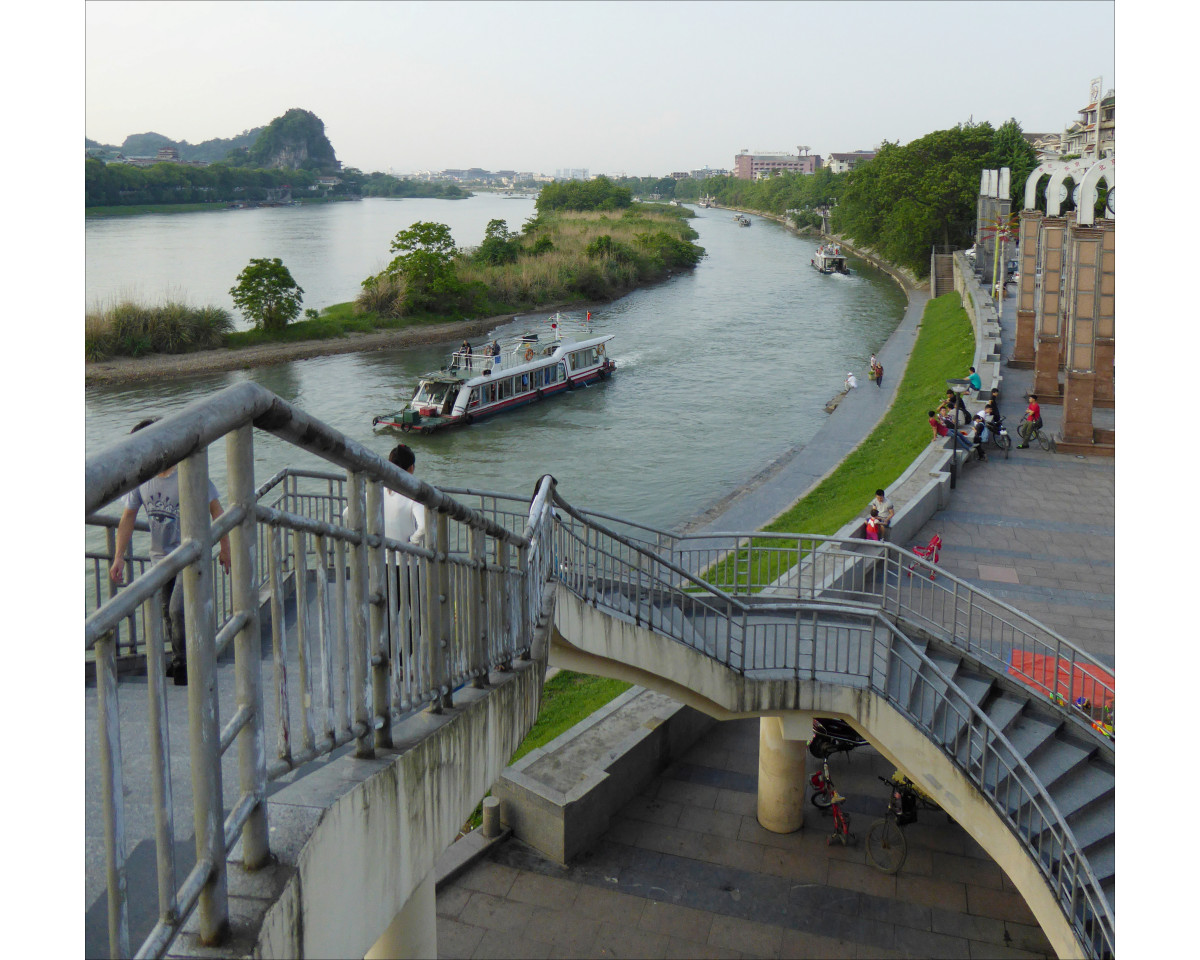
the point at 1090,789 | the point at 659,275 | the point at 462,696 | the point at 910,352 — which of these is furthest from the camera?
the point at 659,275

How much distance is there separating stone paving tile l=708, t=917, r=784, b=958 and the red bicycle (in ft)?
4.77

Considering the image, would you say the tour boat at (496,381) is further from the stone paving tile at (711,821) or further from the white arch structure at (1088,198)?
the stone paving tile at (711,821)

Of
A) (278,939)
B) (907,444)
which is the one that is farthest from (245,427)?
(907,444)

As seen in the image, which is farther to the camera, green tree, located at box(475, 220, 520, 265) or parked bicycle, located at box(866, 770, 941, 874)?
green tree, located at box(475, 220, 520, 265)

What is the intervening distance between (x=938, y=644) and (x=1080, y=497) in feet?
30.1

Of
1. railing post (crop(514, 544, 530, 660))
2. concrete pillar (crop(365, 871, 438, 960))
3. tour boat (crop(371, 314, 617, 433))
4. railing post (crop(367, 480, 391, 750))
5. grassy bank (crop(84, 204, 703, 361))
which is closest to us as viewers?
railing post (crop(367, 480, 391, 750))

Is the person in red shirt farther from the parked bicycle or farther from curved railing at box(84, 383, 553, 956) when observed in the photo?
curved railing at box(84, 383, 553, 956)

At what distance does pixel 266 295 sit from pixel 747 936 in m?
38.9

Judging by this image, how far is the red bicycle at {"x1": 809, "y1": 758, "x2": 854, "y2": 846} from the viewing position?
1020 centimetres

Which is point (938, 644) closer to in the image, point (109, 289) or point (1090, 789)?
point (1090, 789)

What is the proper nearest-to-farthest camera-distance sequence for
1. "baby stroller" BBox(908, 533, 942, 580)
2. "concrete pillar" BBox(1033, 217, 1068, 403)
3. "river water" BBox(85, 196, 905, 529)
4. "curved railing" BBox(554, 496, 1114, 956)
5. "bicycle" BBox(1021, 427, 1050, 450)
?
1. "curved railing" BBox(554, 496, 1114, 956)
2. "baby stroller" BBox(908, 533, 942, 580)
3. "bicycle" BBox(1021, 427, 1050, 450)
4. "concrete pillar" BBox(1033, 217, 1068, 403)
5. "river water" BBox(85, 196, 905, 529)

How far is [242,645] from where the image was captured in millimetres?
2299

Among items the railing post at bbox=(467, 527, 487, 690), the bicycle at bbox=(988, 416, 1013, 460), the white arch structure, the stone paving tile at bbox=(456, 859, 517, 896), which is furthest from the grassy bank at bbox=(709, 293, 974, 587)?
the railing post at bbox=(467, 527, 487, 690)

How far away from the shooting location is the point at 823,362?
41281 millimetres
